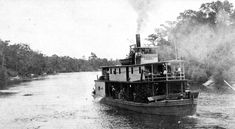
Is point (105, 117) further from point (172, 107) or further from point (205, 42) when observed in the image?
point (205, 42)

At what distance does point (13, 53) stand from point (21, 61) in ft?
15.0

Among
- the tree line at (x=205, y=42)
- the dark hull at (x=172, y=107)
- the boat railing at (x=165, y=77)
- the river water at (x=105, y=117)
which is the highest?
the tree line at (x=205, y=42)

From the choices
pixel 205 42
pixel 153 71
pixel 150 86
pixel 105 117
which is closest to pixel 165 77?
pixel 153 71

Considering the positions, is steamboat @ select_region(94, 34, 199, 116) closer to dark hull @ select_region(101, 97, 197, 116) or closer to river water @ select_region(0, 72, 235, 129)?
dark hull @ select_region(101, 97, 197, 116)

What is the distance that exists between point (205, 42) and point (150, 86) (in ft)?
140

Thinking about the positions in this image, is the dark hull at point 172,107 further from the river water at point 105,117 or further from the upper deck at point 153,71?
the upper deck at point 153,71

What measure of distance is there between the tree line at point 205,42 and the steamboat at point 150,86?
2758 centimetres

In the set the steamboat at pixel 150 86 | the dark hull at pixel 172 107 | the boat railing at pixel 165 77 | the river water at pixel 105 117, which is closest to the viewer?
the river water at pixel 105 117

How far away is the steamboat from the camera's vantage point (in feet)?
106

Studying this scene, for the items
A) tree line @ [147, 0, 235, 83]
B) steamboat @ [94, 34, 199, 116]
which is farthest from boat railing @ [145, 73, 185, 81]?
tree line @ [147, 0, 235, 83]

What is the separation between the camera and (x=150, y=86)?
35.4m

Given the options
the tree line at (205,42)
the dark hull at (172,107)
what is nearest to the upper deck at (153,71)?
the dark hull at (172,107)

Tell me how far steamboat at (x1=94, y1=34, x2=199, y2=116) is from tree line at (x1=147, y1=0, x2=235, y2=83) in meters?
27.6

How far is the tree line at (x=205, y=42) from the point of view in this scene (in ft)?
226
